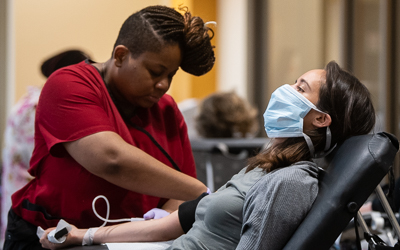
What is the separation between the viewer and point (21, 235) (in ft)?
4.69

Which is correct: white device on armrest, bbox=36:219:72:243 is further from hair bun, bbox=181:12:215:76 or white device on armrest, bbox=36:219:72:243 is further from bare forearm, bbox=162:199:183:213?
hair bun, bbox=181:12:215:76

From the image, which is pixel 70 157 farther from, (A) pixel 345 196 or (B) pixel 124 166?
(A) pixel 345 196

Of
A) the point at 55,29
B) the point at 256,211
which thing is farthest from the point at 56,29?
the point at 256,211

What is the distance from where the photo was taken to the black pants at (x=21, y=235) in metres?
1.43

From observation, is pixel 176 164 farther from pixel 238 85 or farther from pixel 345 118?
pixel 238 85

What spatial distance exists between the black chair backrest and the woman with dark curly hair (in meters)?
0.45

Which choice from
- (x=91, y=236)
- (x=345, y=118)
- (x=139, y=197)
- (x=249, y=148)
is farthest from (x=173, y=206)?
(x=249, y=148)

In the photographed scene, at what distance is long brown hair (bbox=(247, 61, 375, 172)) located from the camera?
1.24 metres

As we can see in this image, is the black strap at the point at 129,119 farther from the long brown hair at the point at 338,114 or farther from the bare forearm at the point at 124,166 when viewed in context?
the long brown hair at the point at 338,114

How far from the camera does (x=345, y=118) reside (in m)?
Result: 1.24

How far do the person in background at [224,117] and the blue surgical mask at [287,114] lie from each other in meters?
2.10

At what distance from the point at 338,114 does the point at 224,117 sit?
2.23 metres

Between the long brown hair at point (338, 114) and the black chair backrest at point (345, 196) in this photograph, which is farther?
the long brown hair at point (338, 114)

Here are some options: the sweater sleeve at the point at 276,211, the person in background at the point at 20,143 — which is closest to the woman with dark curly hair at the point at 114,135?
the sweater sleeve at the point at 276,211
